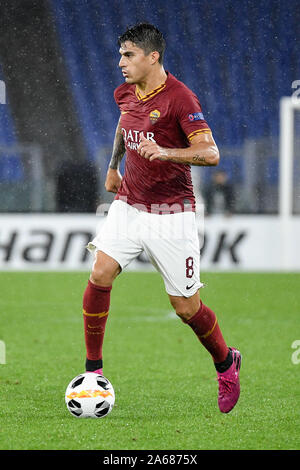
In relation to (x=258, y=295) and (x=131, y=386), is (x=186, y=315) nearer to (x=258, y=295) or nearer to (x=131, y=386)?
(x=131, y=386)

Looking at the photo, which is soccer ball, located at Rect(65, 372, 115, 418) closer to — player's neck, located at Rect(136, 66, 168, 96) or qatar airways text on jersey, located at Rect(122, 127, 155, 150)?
qatar airways text on jersey, located at Rect(122, 127, 155, 150)

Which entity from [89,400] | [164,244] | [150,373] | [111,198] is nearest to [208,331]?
[164,244]

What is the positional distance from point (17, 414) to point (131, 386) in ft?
3.23

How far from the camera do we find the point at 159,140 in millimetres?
4027

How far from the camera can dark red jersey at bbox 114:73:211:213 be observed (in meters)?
3.97

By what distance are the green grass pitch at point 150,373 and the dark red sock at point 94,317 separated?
0.32 meters

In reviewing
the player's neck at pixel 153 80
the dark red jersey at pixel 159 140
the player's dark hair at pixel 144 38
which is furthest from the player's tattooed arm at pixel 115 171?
the player's dark hair at pixel 144 38

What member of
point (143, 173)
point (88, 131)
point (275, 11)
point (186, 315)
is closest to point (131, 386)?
point (186, 315)

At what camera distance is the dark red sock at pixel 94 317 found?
159 inches

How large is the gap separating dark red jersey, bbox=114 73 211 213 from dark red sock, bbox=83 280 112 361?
1.62 feet

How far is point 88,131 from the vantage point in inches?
627

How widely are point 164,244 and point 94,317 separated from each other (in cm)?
50

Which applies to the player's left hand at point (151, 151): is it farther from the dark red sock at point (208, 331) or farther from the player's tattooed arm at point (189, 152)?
the dark red sock at point (208, 331)

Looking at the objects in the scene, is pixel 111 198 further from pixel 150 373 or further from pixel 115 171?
pixel 115 171
